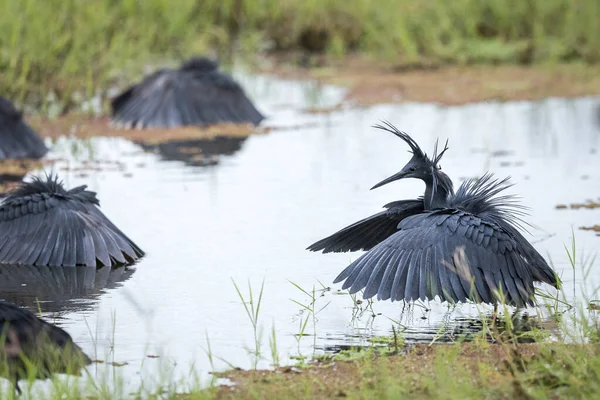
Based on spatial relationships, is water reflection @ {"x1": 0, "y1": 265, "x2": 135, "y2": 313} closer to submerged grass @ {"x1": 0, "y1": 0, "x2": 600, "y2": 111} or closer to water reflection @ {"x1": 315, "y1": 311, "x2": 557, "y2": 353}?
water reflection @ {"x1": 315, "y1": 311, "x2": 557, "y2": 353}

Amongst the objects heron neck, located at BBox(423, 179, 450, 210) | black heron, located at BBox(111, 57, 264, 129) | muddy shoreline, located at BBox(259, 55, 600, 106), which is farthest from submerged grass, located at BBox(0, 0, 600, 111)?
heron neck, located at BBox(423, 179, 450, 210)

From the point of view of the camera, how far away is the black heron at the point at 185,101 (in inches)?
475

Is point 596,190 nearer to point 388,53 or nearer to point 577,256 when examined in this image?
point 577,256

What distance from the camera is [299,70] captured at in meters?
16.3

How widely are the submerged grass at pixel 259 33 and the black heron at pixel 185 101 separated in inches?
18.5

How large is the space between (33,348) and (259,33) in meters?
13.4

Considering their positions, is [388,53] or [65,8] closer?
[65,8]

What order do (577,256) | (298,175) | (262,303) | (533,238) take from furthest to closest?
(298,175) < (533,238) < (577,256) < (262,303)

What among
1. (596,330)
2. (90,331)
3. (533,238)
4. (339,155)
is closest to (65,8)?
(339,155)

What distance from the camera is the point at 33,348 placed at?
4617mm

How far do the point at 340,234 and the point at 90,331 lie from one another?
156cm

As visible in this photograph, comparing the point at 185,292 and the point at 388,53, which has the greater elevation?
the point at 388,53

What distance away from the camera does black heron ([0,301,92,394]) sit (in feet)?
14.9

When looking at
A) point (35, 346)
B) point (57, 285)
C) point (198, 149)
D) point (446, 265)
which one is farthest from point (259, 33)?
Answer: point (35, 346)
